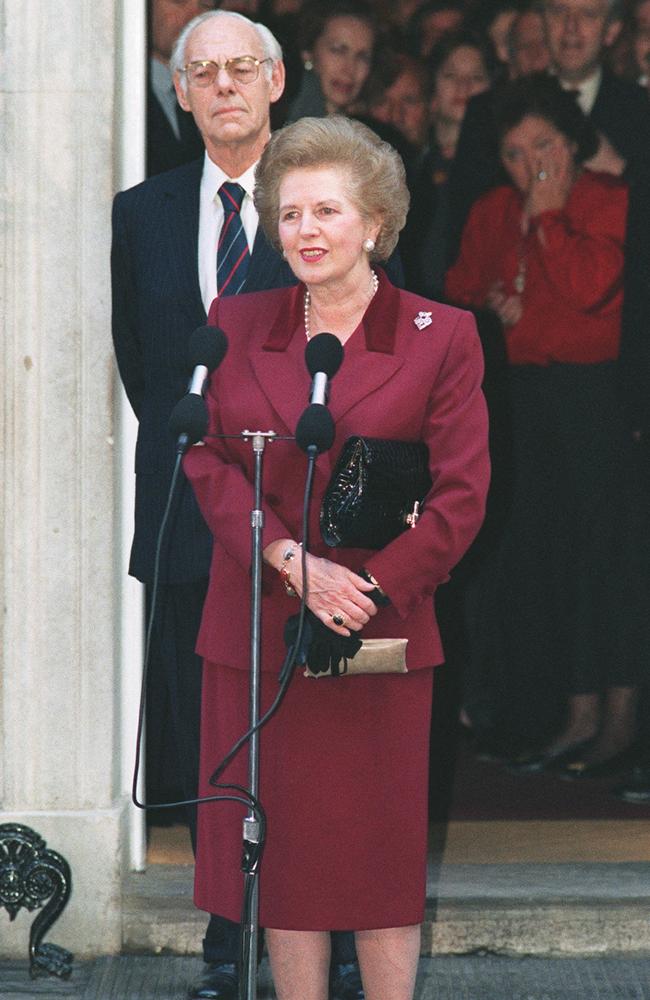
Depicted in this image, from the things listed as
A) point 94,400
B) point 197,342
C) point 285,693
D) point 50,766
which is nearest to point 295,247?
point 197,342

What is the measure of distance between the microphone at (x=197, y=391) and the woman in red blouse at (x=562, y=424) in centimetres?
325

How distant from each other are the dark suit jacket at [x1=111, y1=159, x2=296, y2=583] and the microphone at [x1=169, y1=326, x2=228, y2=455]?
2.89 feet

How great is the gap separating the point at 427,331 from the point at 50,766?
1.82 meters

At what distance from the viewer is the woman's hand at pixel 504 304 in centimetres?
650

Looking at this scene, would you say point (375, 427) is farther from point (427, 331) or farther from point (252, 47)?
point (252, 47)

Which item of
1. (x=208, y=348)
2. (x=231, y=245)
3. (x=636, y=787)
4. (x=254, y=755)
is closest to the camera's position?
(x=254, y=755)

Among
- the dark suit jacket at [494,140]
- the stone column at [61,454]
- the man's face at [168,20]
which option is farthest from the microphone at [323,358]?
the dark suit jacket at [494,140]

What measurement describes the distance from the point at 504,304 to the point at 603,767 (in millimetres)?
1709

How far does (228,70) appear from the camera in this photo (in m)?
4.13

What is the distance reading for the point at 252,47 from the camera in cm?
415

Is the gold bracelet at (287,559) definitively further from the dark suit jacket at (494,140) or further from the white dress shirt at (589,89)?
the white dress shirt at (589,89)

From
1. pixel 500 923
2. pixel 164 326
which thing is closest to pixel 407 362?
pixel 164 326

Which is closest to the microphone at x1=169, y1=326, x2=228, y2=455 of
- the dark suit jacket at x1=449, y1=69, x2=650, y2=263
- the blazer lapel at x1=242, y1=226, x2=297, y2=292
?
the blazer lapel at x1=242, y1=226, x2=297, y2=292

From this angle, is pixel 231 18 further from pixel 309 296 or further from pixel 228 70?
pixel 309 296
